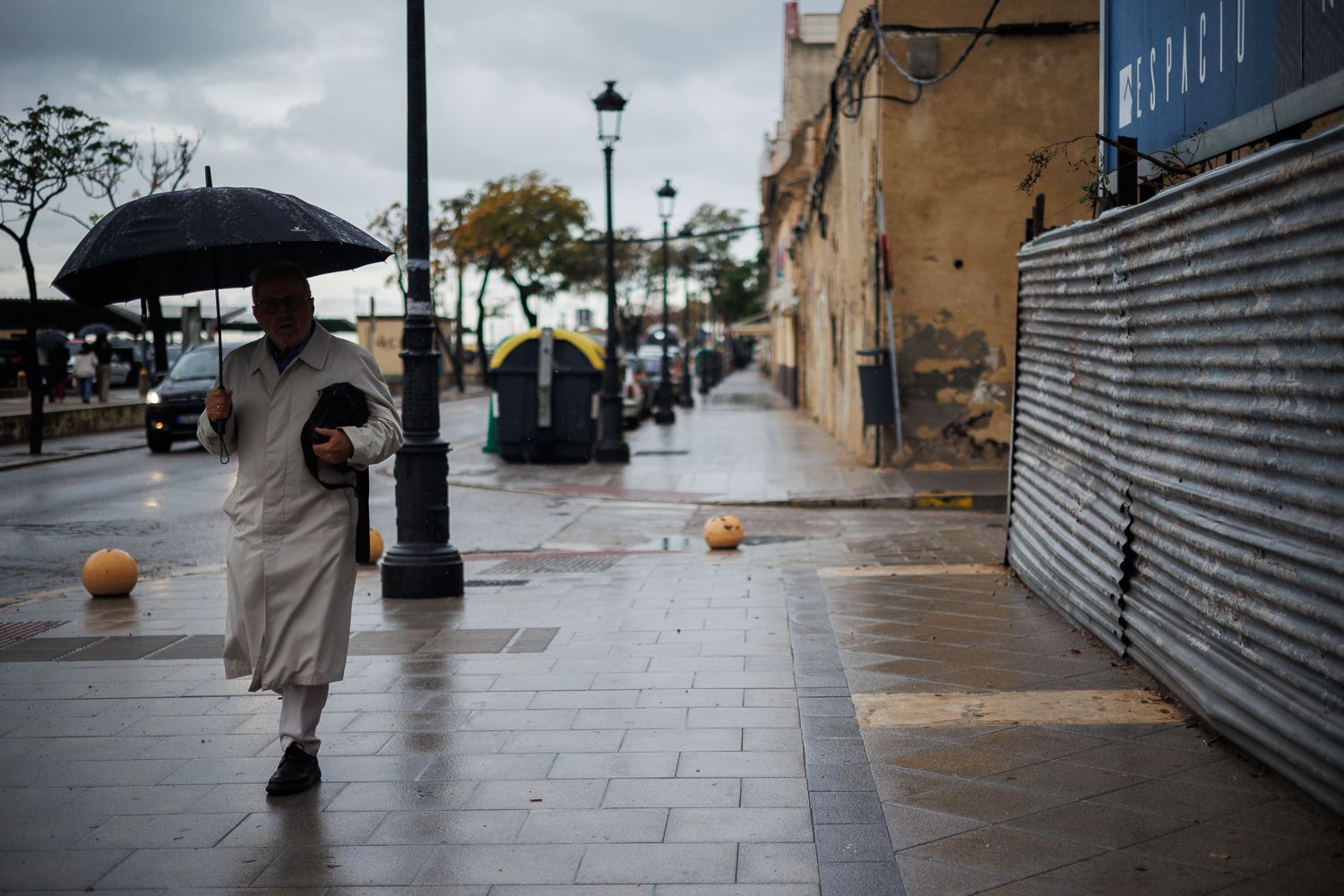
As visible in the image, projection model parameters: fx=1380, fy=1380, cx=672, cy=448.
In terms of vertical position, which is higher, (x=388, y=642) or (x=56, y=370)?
(x=56, y=370)

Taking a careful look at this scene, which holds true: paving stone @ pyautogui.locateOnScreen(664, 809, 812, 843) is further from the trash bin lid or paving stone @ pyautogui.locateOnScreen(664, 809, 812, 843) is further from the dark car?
the dark car

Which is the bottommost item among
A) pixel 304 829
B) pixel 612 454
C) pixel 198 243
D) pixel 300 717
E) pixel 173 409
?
pixel 612 454

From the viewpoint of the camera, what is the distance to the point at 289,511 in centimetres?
471

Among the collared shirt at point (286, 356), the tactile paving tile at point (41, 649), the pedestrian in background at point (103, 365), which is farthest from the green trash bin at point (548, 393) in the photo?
the pedestrian in background at point (103, 365)

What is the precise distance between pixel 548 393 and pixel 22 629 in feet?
42.5

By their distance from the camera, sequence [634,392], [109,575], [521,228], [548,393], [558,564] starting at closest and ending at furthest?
1. [109,575]
2. [558,564]
3. [548,393]
4. [634,392]
5. [521,228]

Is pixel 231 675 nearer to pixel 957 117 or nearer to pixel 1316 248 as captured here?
pixel 1316 248

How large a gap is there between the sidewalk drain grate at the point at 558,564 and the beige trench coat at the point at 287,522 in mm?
5248

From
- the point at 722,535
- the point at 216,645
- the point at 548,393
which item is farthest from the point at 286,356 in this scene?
the point at 548,393

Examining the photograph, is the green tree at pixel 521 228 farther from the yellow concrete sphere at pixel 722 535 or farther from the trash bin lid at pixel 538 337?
the yellow concrete sphere at pixel 722 535

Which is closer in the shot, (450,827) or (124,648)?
(450,827)

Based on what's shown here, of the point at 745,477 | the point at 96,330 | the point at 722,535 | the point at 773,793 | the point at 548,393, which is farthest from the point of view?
the point at 96,330

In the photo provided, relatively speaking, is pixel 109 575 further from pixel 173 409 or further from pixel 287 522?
pixel 173 409

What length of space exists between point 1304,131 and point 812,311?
93.0 feet
